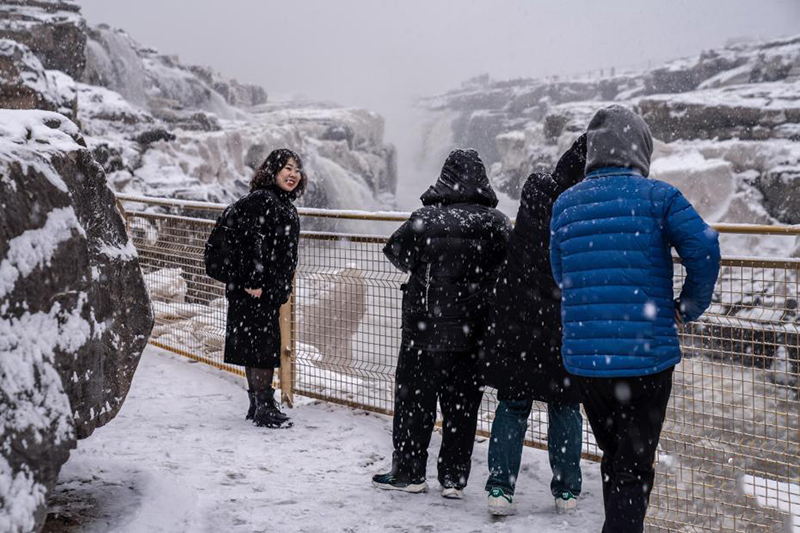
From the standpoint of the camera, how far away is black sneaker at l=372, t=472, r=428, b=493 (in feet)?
11.9

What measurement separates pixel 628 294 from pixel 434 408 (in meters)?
1.53

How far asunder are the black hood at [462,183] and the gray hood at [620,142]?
0.99 meters

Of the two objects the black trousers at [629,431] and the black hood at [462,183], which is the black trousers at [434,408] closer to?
the black hood at [462,183]

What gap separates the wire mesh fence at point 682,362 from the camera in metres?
3.34

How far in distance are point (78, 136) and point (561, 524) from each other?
9.20 ft

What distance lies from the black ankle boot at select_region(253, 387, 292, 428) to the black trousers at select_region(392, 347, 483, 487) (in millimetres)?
1355

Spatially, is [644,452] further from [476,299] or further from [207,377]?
[207,377]

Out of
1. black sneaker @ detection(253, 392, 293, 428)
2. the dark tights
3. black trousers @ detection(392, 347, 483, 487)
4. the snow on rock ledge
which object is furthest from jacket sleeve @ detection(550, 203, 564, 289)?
black sneaker @ detection(253, 392, 293, 428)

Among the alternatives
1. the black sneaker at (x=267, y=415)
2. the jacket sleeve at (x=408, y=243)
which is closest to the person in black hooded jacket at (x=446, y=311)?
the jacket sleeve at (x=408, y=243)

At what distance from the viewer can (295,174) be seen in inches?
177

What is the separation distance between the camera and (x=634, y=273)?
2334mm

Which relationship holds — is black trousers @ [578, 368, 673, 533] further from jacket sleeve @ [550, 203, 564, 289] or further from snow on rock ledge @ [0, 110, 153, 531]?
snow on rock ledge @ [0, 110, 153, 531]

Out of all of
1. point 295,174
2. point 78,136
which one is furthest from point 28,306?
point 295,174

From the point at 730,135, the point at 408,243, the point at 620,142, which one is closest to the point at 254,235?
the point at 408,243
